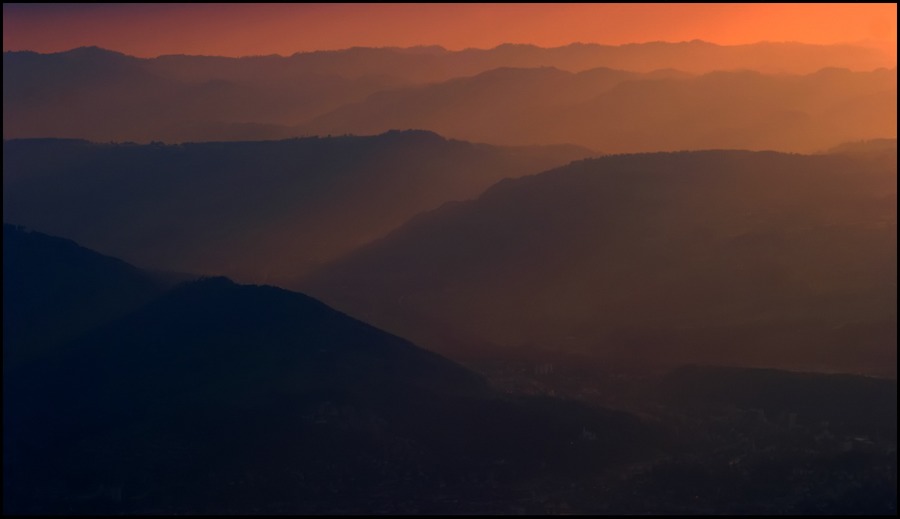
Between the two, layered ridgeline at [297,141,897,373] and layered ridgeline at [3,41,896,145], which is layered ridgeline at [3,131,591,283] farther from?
layered ridgeline at [3,41,896,145]

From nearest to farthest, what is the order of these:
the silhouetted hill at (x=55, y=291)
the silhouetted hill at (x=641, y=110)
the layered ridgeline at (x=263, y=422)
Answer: the layered ridgeline at (x=263, y=422) < the silhouetted hill at (x=55, y=291) < the silhouetted hill at (x=641, y=110)

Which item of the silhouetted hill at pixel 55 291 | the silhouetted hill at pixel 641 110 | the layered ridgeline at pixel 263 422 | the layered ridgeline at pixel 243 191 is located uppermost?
the silhouetted hill at pixel 641 110

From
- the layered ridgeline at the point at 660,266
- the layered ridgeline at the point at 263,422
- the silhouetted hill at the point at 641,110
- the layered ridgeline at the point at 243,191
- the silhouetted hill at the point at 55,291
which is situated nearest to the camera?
the layered ridgeline at the point at 263,422

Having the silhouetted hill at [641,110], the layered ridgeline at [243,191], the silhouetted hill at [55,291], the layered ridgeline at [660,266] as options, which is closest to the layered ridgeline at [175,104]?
the silhouetted hill at [641,110]

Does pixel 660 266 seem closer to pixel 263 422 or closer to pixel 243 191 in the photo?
pixel 263 422

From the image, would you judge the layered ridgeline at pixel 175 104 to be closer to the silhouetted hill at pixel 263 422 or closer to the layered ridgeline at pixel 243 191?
the layered ridgeline at pixel 243 191

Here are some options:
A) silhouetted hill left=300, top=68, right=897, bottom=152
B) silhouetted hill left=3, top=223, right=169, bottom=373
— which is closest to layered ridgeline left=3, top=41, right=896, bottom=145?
silhouetted hill left=300, top=68, right=897, bottom=152

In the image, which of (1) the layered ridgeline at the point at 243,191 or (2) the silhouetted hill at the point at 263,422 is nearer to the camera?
(2) the silhouetted hill at the point at 263,422
